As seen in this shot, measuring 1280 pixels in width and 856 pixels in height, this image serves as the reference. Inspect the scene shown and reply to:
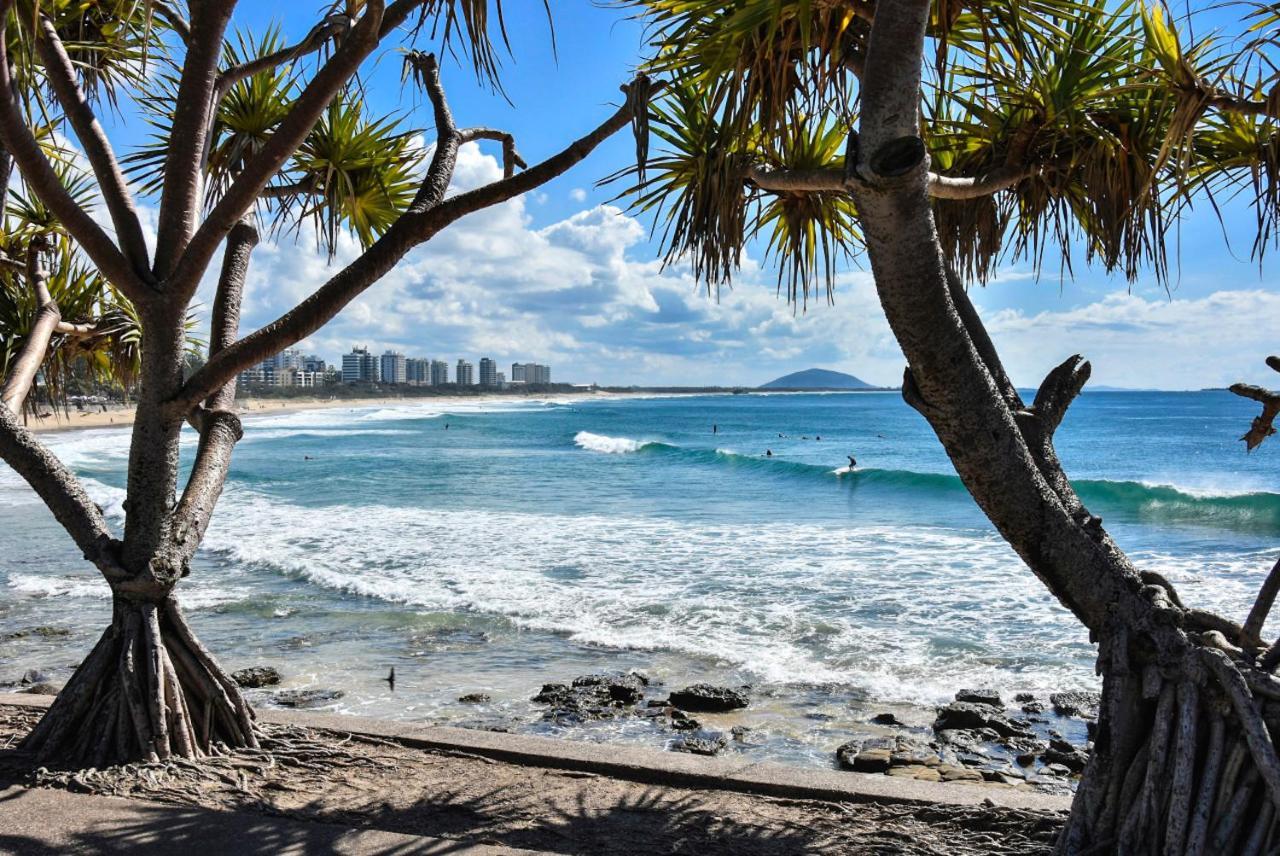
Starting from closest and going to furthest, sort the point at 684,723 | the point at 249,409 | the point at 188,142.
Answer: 1. the point at 188,142
2. the point at 684,723
3. the point at 249,409

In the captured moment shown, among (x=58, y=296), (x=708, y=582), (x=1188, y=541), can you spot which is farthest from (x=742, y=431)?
(x=58, y=296)

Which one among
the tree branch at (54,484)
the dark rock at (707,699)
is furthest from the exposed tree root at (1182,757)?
the dark rock at (707,699)

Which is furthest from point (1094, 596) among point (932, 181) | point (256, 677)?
point (256, 677)

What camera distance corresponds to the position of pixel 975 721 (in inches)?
249

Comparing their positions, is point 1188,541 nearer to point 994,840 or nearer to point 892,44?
point 994,840

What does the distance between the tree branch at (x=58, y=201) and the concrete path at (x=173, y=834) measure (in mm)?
1855

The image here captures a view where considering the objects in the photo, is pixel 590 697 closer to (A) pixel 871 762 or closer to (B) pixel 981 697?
(A) pixel 871 762

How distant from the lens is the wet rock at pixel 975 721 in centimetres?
625

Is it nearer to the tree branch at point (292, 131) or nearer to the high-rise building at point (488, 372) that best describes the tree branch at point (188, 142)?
the tree branch at point (292, 131)

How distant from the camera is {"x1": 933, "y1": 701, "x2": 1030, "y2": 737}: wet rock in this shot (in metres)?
6.25

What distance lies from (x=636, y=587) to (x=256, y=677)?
4738 millimetres

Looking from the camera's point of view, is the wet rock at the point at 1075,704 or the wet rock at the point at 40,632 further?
the wet rock at the point at 40,632

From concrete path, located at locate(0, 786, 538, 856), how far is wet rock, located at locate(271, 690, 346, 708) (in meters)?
3.35

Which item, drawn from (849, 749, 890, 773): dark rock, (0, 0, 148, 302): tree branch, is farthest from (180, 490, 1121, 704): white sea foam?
(0, 0, 148, 302): tree branch
